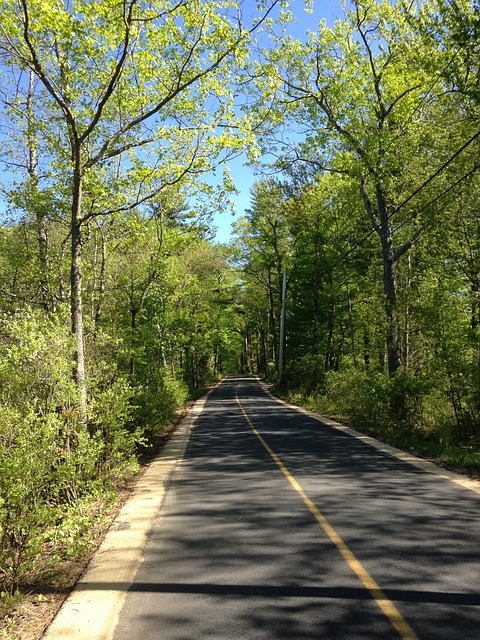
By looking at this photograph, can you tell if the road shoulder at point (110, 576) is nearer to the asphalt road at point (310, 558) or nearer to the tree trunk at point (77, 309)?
the asphalt road at point (310, 558)

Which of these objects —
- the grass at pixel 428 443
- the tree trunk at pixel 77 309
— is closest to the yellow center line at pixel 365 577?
the tree trunk at pixel 77 309

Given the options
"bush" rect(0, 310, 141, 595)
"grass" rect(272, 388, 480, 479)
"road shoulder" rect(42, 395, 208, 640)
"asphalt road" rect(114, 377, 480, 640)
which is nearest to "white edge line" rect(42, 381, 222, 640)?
"road shoulder" rect(42, 395, 208, 640)

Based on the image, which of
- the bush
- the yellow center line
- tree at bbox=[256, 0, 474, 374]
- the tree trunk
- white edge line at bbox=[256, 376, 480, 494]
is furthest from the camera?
tree at bbox=[256, 0, 474, 374]

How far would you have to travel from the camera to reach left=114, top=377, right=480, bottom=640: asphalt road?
3551 millimetres

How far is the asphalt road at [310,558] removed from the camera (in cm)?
355

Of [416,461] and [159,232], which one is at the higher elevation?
[159,232]

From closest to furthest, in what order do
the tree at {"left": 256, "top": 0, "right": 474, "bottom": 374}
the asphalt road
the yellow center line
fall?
the yellow center line → the asphalt road → the tree at {"left": 256, "top": 0, "right": 474, "bottom": 374}

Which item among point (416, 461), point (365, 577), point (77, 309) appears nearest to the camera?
point (365, 577)

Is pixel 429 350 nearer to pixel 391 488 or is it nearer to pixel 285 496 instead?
pixel 391 488

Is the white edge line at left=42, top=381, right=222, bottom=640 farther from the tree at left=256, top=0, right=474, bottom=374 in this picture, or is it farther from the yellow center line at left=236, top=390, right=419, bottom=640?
the tree at left=256, top=0, right=474, bottom=374

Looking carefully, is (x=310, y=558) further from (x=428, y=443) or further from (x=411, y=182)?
(x=411, y=182)

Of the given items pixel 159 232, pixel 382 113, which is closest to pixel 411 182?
pixel 382 113

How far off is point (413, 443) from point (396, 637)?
8966 mm

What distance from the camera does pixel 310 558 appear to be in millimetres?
4730
